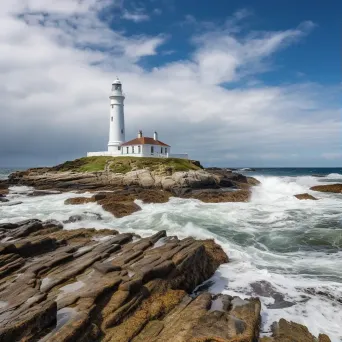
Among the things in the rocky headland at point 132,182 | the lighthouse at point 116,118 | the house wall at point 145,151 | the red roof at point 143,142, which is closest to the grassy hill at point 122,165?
the rocky headland at point 132,182

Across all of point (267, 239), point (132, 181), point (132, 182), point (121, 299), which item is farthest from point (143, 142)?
point (121, 299)

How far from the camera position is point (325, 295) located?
38.9 ft

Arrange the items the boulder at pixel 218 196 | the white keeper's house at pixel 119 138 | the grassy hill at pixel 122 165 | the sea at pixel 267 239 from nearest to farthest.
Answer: the sea at pixel 267 239
the boulder at pixel 218 196
the grassy hill at pixel 122 165
the white keeper's house at pixel 119 138

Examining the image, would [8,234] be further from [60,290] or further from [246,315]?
[246,315]

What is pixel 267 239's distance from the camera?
20984mm

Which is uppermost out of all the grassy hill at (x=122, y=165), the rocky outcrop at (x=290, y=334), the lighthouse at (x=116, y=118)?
the lighthouse at (x=116, y=118)

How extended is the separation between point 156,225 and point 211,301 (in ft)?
45.3

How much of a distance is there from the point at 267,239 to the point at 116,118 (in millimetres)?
51394

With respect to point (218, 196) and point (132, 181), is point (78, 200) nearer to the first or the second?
point (132, 181)

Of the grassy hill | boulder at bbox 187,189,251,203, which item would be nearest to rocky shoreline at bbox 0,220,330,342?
boulder at bbox 187,189,251,203

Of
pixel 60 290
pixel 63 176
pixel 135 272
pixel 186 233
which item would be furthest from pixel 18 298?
pixel 63 176

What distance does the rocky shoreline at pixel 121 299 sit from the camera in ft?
25.3

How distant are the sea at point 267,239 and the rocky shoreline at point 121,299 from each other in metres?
1.21

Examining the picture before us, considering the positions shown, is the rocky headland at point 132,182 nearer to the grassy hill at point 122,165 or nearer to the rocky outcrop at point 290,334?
the grassy hill at point 122,165
